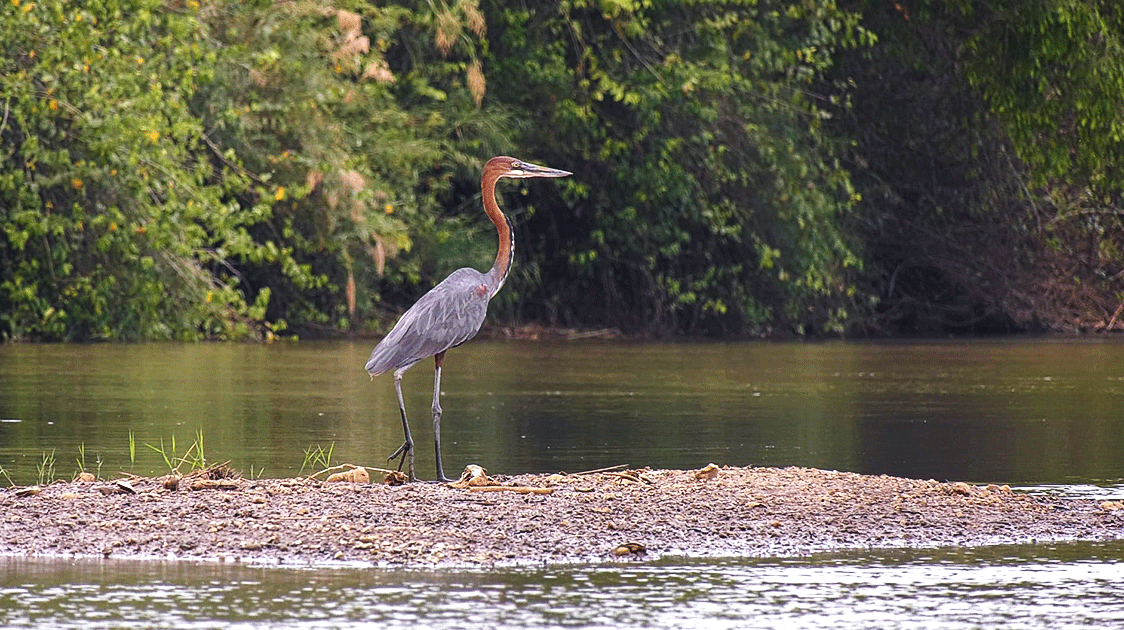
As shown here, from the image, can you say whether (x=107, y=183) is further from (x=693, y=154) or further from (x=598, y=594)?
(x=598, y=594)

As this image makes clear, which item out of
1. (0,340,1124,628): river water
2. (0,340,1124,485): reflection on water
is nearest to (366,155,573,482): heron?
(0,340,1124,628): river water

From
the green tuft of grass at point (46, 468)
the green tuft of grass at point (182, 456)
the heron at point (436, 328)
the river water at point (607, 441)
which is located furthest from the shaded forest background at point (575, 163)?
the heron at point (436, 328)

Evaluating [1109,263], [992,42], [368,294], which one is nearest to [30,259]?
[368,294]

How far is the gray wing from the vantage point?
414 inches

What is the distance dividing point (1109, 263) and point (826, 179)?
4.64 m

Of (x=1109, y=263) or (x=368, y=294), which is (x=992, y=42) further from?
(x=368, y=294)

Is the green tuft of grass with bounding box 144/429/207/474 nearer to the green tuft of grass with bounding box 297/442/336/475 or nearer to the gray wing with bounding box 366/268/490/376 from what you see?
the green tuft of grass with bounding box 297/442/336/475

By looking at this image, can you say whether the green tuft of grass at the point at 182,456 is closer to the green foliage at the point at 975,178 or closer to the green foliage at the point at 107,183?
the green foliage at the point at 107,183

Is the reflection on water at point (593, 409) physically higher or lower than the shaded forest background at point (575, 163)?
lower

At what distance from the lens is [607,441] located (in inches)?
515

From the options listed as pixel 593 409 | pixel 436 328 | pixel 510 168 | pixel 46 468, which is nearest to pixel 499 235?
pixel 510 168

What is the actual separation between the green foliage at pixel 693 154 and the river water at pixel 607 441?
2.52 meters

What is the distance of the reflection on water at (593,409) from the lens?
12.0 metres

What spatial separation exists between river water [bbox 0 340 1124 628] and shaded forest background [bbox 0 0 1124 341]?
1704 millimetres
